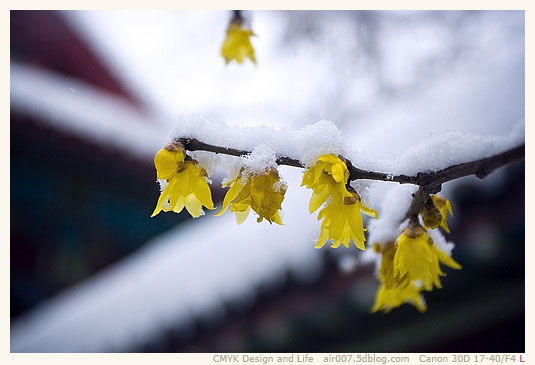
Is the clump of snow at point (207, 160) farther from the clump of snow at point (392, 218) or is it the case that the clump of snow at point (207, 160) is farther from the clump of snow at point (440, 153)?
the clump of snow at point (392, 218)

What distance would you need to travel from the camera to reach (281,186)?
0.40 m

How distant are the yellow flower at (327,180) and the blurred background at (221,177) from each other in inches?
5.1

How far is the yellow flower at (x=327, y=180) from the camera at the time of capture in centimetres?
38

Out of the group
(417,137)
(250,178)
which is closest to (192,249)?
(417,137)

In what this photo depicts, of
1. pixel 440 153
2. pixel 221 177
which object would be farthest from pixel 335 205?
pixel 221 177

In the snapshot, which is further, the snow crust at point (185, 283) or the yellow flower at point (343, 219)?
the snow crust at point (185, 283)

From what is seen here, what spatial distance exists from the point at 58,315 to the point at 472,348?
1.62 meters

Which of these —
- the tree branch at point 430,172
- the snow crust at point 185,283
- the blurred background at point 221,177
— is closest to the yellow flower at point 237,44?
the blurred background at point 221,177

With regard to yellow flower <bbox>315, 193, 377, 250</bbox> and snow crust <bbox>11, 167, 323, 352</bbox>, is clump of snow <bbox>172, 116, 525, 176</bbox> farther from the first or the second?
snow crust <bbox>11, 167, 323, 352</bbox>

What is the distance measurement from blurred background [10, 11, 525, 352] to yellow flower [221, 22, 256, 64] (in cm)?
7

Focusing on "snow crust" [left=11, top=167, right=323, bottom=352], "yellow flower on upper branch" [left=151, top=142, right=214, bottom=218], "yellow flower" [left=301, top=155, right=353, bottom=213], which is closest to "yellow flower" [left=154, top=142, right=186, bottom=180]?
"yellow flower on upper branch" [left=151, top=142, right=214, bottom=218]

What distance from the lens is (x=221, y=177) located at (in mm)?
1634

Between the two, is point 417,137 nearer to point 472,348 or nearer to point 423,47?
point 472,348
